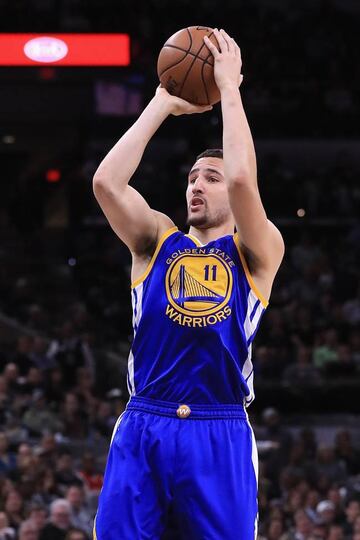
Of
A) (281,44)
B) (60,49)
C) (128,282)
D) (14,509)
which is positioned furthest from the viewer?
(281,44)

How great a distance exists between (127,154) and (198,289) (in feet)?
1.90

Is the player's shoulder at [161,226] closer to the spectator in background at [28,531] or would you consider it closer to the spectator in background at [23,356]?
the spectator in background at [28,531]

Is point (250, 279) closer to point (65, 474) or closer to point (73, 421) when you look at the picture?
point (65, 474)

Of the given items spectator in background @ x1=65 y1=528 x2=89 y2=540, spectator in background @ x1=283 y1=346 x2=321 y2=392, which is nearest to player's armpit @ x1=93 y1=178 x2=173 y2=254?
spectator in background @ x1=65 y1=528 x2=89 y2=540

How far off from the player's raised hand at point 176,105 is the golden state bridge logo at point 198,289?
576 mm

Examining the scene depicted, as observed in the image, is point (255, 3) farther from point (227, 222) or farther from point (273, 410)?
point (227, 222)

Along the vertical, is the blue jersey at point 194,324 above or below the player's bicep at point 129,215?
below

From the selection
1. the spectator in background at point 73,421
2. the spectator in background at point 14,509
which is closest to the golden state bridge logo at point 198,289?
the spectator in background at point 14,509

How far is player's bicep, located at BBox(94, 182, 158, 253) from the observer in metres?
4.43

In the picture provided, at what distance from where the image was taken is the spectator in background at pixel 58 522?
1009cm

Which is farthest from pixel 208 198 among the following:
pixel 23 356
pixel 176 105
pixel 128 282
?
pixel 128 282

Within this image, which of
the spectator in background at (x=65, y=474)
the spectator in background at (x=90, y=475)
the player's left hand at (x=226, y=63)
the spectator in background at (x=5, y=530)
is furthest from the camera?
the spectator in background at (x=90, y=475)

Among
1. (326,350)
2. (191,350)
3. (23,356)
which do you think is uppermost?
(326,350)

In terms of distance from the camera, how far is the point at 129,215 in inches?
177
